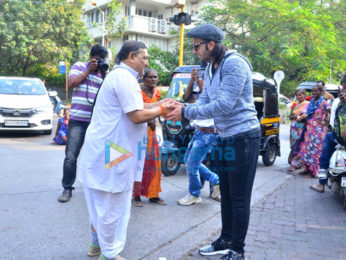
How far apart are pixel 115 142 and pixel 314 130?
550 cm

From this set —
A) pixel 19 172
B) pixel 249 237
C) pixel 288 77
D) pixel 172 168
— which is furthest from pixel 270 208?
pixel 288 77

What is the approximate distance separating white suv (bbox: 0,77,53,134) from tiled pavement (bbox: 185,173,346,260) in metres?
7.34

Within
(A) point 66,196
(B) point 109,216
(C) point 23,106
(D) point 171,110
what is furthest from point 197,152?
(C) point 23,106

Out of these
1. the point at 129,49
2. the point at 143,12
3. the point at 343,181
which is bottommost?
the point at 343,181

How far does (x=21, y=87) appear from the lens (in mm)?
10906

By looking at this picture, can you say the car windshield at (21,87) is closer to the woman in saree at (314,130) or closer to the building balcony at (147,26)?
the woman in saree at (314,130)

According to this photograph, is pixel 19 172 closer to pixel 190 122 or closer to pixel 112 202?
pixel 190 122

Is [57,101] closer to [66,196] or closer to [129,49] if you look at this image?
[66,196]

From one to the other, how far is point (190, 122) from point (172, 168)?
3.09 ft

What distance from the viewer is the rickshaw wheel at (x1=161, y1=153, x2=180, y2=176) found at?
6.36m

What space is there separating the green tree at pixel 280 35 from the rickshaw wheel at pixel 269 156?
38.0 ft

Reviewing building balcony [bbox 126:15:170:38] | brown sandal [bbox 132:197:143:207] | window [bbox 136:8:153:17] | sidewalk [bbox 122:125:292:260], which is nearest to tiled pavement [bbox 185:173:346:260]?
sidewalk [bbox 122:125:292:260]

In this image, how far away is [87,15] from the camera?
1426 inches

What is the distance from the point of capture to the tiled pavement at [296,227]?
11.4ft
